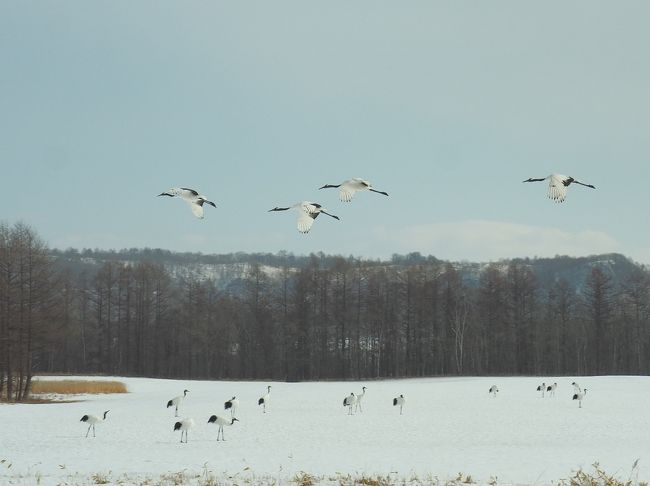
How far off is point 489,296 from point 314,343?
798 inches

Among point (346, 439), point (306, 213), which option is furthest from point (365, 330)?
point (306, 213)

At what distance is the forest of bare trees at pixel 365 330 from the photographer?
77.0 meters

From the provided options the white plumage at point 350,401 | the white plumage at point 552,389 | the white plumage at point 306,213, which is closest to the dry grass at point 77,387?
the white plumage at point 350,401

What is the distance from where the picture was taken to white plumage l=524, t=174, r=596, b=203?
10683 mm

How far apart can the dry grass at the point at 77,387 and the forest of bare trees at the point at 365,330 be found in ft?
72.5

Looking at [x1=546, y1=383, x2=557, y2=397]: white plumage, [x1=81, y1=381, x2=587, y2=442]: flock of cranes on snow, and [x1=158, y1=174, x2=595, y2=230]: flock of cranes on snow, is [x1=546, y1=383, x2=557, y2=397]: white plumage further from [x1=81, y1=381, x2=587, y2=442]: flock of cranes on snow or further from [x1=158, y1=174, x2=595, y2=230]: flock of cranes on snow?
[x1=158, y1=174, x2=595, y2=230]: flock of cranes on snow

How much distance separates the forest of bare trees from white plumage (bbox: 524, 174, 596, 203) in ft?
204

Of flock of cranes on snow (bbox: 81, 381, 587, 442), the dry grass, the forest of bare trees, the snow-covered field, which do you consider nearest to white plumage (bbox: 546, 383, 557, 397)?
flock of cranes on snow (bbox: 81, 381, 587, 442)

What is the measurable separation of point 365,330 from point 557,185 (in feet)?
224

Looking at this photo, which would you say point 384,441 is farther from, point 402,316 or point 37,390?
point 402,316

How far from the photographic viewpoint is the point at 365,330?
78.4m

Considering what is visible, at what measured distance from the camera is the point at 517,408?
33.4m

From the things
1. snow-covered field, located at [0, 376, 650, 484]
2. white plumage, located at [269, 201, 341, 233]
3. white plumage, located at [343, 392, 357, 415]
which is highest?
white plumage, located at [269, 201, 341, 233]

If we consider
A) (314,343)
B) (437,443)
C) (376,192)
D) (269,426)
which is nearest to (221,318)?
(314,343)
